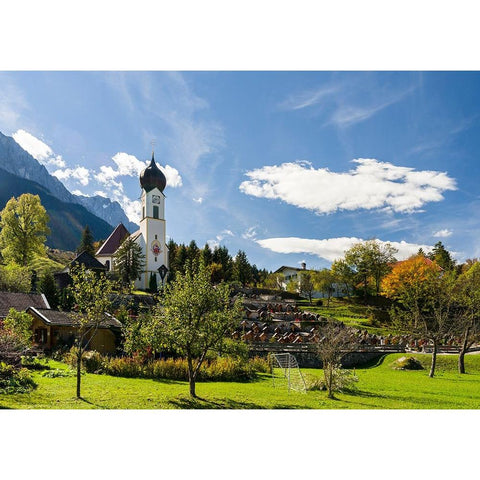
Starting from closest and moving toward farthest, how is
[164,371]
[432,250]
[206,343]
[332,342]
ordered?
1. [206,343]
2. [332,342]
3. [164,371]
4. [432,250]

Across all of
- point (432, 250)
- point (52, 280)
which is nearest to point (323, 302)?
point (432, 250)

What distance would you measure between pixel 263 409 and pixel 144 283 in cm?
2563

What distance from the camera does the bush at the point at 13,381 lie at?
30.0 ft

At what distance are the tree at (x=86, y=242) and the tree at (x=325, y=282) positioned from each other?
2287 cm

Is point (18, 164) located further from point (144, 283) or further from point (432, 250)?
point (432, 250)

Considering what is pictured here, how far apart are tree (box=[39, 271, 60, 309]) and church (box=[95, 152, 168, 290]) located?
373 inches

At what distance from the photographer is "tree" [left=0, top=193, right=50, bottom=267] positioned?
81.1ft

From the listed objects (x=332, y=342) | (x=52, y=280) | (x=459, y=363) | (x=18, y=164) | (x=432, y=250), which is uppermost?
(x=18, y=164)

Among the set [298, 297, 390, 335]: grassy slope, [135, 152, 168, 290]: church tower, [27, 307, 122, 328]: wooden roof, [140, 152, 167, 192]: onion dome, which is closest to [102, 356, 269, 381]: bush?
[27, 307, 122, 328]: wooden roof

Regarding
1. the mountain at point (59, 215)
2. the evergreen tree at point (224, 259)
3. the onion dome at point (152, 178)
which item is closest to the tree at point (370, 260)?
the evergreen tree at point (224, 259)

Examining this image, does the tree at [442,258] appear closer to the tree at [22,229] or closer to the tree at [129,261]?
the tree at [129,261]

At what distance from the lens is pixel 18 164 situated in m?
33.8

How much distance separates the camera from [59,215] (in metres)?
40.6

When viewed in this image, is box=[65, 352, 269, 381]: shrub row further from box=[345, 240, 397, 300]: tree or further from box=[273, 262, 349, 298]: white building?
box=[273, 262, 349, 298]: white building
